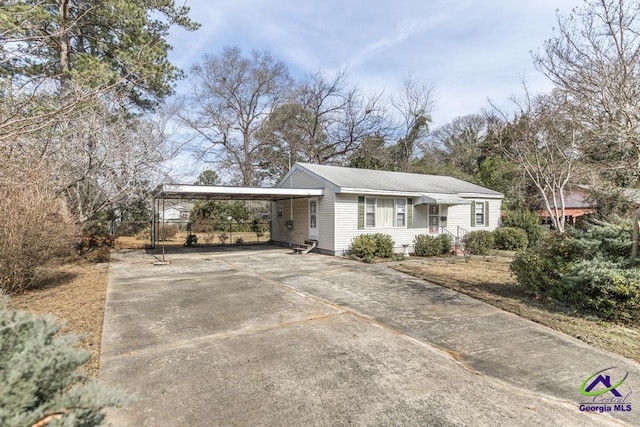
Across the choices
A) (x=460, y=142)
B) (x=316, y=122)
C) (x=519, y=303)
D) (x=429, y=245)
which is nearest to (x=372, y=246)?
(x=429, y=245)

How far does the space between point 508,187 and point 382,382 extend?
76.6 feet

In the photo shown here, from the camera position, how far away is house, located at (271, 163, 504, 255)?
1271 centimetres

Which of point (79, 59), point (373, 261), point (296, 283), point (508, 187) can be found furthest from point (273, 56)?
point (296, 283)

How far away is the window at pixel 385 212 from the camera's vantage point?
13289 millimetres

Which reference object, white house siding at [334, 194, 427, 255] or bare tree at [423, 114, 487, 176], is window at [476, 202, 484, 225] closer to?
white house siding at [334, 194, 427, 255]

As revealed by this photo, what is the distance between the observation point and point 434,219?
1506 cm

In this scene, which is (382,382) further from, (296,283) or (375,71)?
(375,71)

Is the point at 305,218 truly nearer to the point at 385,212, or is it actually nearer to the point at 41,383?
the point at 385,212

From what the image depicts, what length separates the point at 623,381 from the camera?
3.32 metres

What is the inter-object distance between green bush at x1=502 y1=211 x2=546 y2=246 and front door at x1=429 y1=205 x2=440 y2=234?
4882mm

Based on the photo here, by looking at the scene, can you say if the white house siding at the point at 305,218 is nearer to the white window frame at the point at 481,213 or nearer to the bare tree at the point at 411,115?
the white window frame at the point at 481,213

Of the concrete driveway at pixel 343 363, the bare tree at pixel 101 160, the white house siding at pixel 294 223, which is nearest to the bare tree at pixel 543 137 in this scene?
the concrete driveway at pixel 343 363

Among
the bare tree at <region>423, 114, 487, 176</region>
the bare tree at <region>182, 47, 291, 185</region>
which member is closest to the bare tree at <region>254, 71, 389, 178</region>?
the bare tree at <region>182, 47, 291, 185</region>

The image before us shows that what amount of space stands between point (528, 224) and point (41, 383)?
19.6 metres
